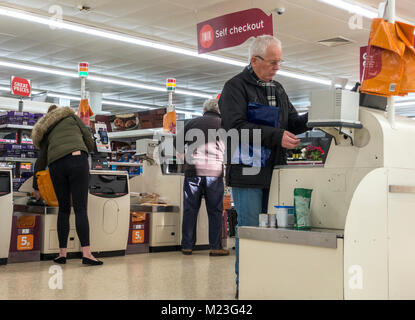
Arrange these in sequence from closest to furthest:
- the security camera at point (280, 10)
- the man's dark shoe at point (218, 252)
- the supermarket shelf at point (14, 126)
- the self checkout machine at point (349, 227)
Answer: the self checkout machine at point (349, 227), the man's dark shoe at point (218, 252), the supermarket shelf at point (14, 126), the security camera at point (280, 10)

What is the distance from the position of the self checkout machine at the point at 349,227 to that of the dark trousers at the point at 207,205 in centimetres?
304

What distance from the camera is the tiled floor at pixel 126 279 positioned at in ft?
11.6

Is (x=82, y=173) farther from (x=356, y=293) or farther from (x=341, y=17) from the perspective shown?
(x=341, y=17)

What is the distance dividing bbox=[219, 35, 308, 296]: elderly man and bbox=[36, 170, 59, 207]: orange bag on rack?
2571 mm

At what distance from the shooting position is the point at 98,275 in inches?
169

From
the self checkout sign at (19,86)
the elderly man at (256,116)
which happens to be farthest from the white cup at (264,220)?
the self checkout sign at (19,86)

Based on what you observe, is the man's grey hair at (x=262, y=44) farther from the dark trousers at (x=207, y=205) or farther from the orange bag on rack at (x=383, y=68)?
the dark trousers at (x=207, y=205)

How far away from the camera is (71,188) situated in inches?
189

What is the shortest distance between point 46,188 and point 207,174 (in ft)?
5.44

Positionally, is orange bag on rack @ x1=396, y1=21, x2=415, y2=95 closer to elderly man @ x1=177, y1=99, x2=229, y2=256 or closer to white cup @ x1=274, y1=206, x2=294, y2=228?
white cup @ x1=274, y1=206, x2=294, y2=228

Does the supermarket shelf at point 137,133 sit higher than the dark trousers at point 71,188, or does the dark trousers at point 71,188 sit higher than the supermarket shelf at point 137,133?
the supermarket shelf at point 137,133

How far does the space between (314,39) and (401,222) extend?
890cm

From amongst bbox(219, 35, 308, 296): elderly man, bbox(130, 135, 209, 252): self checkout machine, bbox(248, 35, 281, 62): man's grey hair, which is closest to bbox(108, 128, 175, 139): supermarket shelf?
bbox(130, 135, 209, 252): self checkout machine

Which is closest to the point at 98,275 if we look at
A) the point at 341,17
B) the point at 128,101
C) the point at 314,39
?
the point at 341,17
